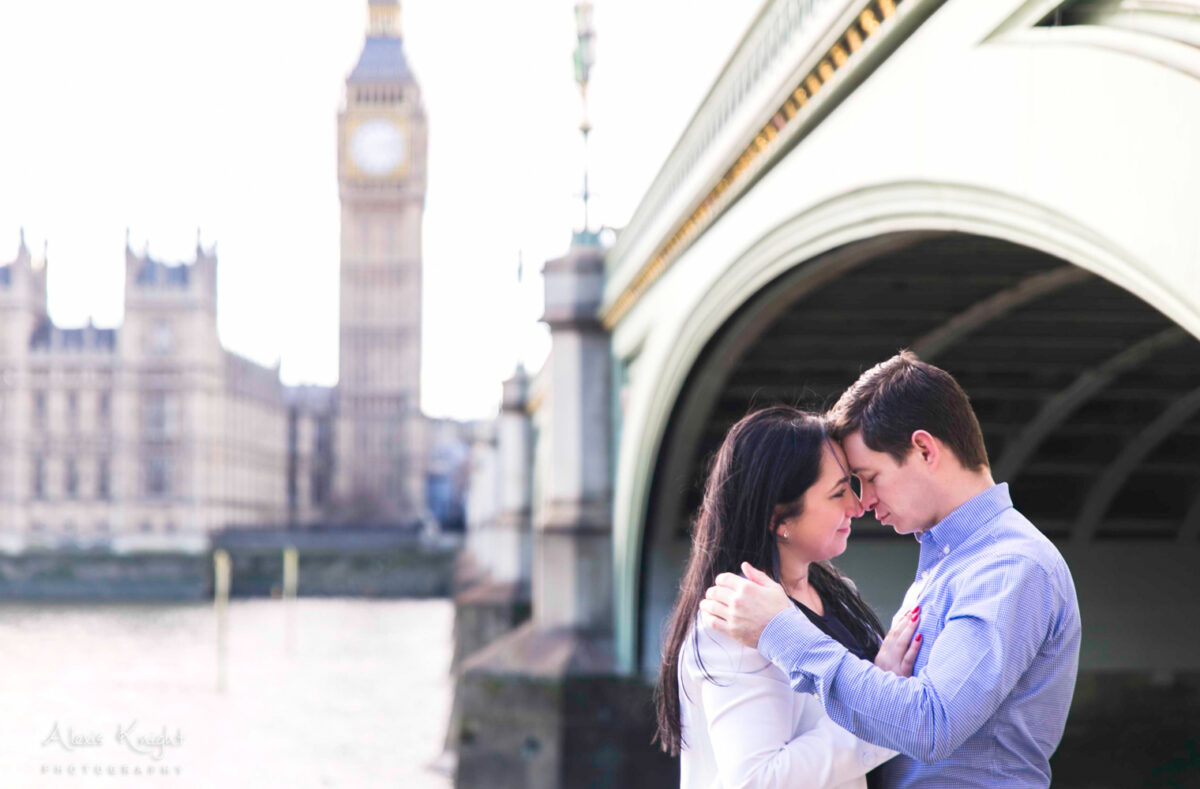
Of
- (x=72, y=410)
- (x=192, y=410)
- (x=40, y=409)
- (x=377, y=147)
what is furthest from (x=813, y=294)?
(x=377, y=147)

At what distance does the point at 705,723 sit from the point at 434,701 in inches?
779

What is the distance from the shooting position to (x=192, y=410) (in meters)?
61.0

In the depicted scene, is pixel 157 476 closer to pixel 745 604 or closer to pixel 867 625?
pixel 867 625

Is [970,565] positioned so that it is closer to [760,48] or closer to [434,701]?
[760,48]

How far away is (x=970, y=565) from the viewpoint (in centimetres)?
178

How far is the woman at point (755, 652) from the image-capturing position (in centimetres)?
183

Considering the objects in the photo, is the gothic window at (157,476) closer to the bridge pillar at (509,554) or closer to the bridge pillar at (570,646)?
the bridge pillar at (509,554)

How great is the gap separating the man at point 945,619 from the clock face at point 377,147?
235 ft

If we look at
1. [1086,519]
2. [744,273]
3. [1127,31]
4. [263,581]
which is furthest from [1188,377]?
[263,581]

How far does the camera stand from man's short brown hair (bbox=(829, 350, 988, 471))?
1.88m

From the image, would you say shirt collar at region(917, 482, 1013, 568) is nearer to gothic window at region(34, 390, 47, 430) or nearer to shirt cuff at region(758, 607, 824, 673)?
shirt cuff at region(758, 607, 824, 673)

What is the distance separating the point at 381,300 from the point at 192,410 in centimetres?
1293

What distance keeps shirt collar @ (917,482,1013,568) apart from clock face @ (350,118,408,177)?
71.8m

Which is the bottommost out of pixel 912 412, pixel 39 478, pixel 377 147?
pixel 912 412
